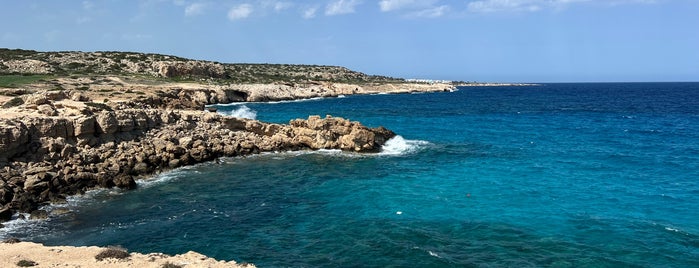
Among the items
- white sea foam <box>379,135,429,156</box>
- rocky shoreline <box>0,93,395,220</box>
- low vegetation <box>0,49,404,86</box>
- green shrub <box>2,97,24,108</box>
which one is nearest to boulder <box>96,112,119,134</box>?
rocky shoreline <box>0,93,395,220</box>

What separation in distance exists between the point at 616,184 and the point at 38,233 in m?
31.4

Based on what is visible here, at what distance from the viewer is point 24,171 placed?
27125mm

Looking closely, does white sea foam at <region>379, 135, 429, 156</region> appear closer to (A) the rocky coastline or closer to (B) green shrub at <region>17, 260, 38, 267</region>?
(A) the rocky coastline

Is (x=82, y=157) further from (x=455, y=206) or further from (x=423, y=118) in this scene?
(x=423, y=118)

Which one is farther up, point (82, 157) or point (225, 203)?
point (82, 157)

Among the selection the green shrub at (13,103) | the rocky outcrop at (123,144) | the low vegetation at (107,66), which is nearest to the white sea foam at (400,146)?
the rocky outcrop at (123,144)

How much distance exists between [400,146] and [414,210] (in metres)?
20.4

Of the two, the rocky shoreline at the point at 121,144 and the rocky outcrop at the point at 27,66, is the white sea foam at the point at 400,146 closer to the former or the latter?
the rocky shoreline at the point at 121,144

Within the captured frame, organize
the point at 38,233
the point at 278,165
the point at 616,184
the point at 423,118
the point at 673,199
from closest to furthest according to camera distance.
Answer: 1. the point at 38,233
2. the point at 673,199
3. the point at 616,184
4. the point at 278,165
5. the point at 423,118

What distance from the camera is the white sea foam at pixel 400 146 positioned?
137 feet

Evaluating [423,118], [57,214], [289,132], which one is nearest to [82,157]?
[57,214]

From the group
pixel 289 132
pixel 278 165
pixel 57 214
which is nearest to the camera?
pixel 57 214

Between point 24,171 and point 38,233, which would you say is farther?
point 24,171

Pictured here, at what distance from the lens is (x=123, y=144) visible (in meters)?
33.8
